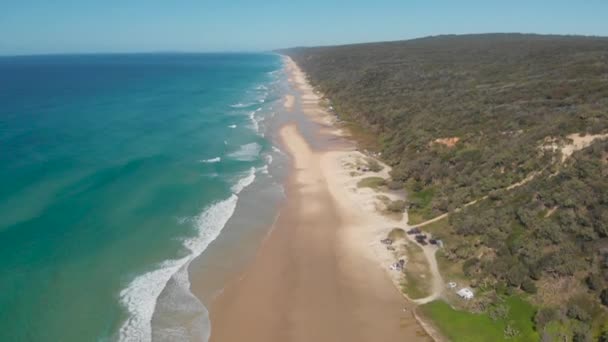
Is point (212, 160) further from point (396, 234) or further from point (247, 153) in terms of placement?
point (396, 234)

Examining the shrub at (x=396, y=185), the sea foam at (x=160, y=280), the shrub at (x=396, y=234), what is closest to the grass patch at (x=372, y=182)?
the shrub at (x=396, y=185)

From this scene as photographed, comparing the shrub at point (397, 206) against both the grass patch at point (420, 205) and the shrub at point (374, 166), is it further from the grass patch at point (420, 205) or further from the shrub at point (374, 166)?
the shrub at point (374, 166)

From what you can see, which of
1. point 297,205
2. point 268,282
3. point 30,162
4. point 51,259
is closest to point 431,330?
point 268,282

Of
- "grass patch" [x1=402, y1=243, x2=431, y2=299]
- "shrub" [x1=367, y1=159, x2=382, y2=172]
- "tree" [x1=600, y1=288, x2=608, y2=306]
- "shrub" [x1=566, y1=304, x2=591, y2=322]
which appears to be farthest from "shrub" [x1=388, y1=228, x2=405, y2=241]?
"shrub" [x1=367, y1=159, x2=382, y2=172]

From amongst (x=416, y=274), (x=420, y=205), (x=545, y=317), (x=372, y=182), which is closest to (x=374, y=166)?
(x=372, y=182)

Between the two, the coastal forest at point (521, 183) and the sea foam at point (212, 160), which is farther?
the sea foam at point (212, 160)

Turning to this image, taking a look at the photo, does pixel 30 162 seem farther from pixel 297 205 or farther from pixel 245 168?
pixel 297 205
